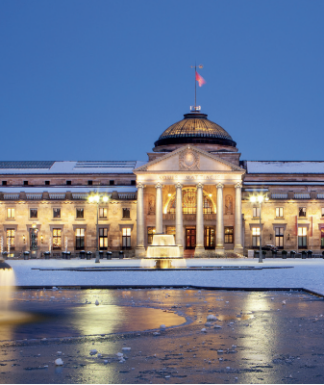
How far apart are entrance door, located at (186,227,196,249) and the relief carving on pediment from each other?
919cm

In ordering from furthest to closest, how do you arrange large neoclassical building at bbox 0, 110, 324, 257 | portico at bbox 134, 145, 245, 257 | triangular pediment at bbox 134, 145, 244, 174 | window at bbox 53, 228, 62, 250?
window at bbox 53, 228, 62, 250 → large neoclassical building at bbox 0, 110, 324, 257 → triangular pediment at bbox 134, 145, 244, 174 → portico at bbox 134, 145, 245, 257

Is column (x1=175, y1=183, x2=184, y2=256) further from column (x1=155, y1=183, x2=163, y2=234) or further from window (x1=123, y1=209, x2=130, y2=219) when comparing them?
window (x1=123, y1=209, x2=130, y2=219)

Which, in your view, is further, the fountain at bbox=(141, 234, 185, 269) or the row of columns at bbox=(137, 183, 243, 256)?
the row of columns at bbox=(137, 183, 243, 256)

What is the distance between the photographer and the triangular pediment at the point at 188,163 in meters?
79.7

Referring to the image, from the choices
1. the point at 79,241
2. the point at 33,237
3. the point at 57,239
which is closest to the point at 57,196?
the point at 57,239

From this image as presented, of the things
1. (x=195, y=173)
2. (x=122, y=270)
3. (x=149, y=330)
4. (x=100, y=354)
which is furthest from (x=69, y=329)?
(x=195, y=173)

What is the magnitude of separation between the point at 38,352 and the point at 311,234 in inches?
3008

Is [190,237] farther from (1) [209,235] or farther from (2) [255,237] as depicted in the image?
(2) [255,237]

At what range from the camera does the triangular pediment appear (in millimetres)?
79688

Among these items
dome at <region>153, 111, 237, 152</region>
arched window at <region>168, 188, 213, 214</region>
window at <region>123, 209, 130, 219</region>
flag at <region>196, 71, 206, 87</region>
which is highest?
flag at <region>196, 71, 206, 87</region>

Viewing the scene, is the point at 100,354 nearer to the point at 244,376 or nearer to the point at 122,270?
the point at 244,376

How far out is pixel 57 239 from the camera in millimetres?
87562

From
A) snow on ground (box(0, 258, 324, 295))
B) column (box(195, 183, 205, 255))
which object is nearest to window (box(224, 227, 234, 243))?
column (box(195, 183, 205, 255))

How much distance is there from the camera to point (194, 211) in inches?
3356
